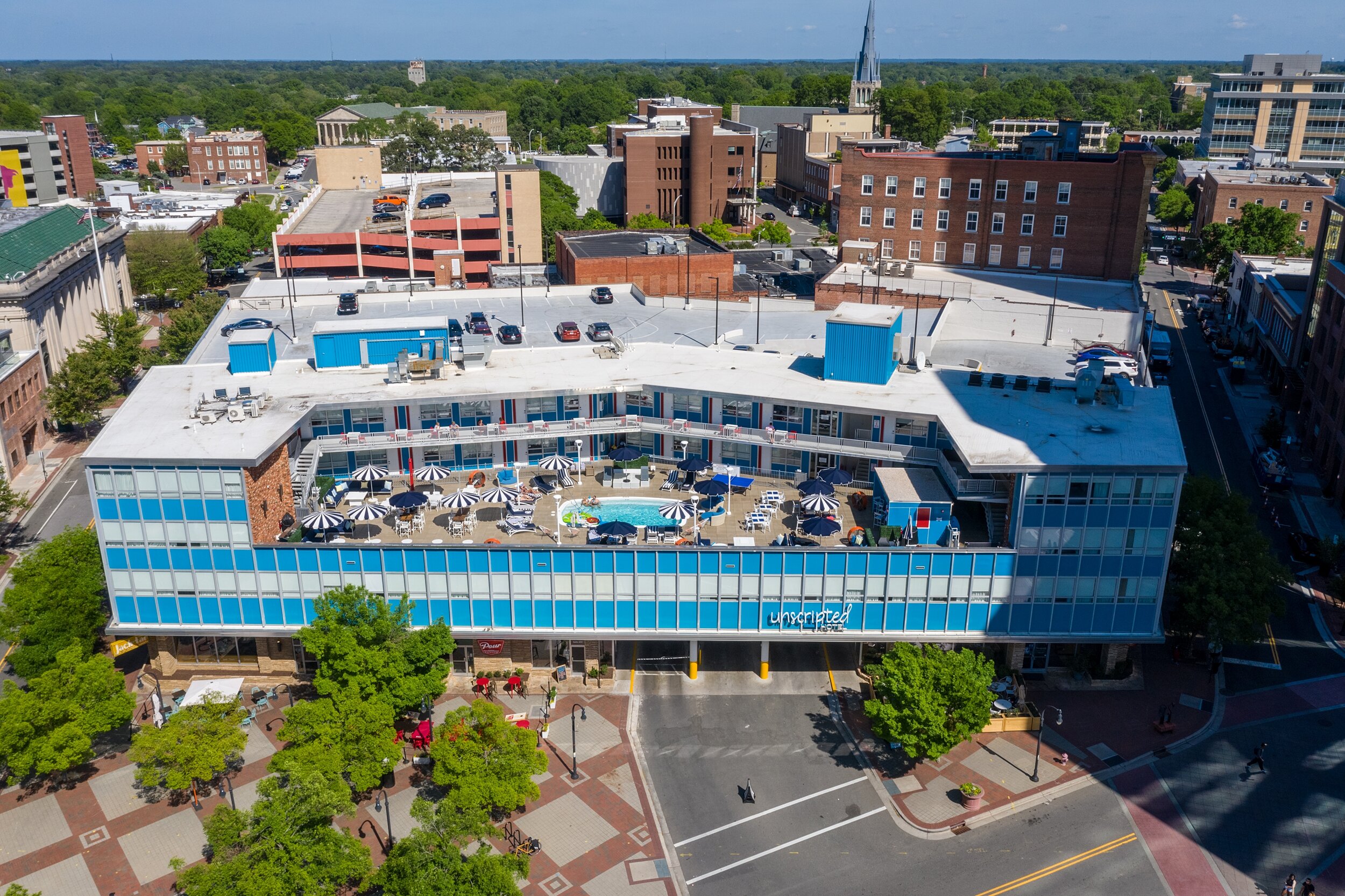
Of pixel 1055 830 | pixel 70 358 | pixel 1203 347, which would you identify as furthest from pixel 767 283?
pixel 1055 830

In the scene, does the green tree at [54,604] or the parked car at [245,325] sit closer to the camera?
the green tree at [54,604]

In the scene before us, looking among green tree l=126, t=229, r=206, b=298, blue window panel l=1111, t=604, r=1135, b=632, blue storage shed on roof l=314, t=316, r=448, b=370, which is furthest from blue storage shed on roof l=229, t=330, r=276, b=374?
green tree l=126, t=229, r=206, b=298

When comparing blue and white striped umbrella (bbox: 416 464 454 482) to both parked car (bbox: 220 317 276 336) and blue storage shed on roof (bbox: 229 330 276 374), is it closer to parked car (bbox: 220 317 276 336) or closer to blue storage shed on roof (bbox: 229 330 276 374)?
blue storage shed on roof (bbox: 229 330 276 374)

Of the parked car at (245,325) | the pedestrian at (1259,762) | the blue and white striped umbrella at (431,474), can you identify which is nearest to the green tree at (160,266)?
the parked car at (245,325)

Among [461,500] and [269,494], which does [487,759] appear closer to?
[461,500]

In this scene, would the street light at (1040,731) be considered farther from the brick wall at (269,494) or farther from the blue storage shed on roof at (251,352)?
the blue storage shed on roof at (251,352)

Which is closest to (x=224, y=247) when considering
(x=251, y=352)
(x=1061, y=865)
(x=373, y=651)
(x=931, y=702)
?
(x=251, y=352)
